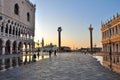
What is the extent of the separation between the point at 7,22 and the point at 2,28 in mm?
3759

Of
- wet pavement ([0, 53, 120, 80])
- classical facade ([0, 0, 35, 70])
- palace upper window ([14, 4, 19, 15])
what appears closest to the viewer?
wet pavement ([0, 53, 120, 80])

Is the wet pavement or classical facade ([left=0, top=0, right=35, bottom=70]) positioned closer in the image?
the wet pavement

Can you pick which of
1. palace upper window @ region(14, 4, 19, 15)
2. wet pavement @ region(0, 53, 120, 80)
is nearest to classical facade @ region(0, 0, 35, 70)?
palace upper window @ region(14, 4, 19, 15)

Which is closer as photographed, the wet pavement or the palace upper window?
the wet pavement

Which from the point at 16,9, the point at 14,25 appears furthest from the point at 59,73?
the point at 16,9

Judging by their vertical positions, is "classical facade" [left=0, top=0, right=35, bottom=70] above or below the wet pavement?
above

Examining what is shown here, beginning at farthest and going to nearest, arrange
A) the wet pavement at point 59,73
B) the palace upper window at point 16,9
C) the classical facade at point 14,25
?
the palace upper window at point 16,9 < the classical facade at point 14,25 < the wet pavement at point 59,73

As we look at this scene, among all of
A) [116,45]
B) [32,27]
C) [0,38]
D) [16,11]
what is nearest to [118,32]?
[116,45]

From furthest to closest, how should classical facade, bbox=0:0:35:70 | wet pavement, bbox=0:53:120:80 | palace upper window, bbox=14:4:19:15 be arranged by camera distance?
palace upper window, bbox=14:4:19:15, classical facade, bbox=0:0:35:70, wet pavement, bbox=0:53:120:80

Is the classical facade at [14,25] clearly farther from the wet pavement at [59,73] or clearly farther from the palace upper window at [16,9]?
the wet pavement at [59,73]

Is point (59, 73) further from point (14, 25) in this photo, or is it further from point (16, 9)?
point (16, 9)

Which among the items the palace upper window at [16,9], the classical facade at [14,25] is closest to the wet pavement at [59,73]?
the classical facade at [14,25]

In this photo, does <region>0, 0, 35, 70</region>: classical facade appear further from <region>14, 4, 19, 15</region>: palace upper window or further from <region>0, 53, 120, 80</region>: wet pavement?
<region>0, 53, 120, 80</region>: wet pavement

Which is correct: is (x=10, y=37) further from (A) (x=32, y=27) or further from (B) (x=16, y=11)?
(A) (x=32, y=27)
